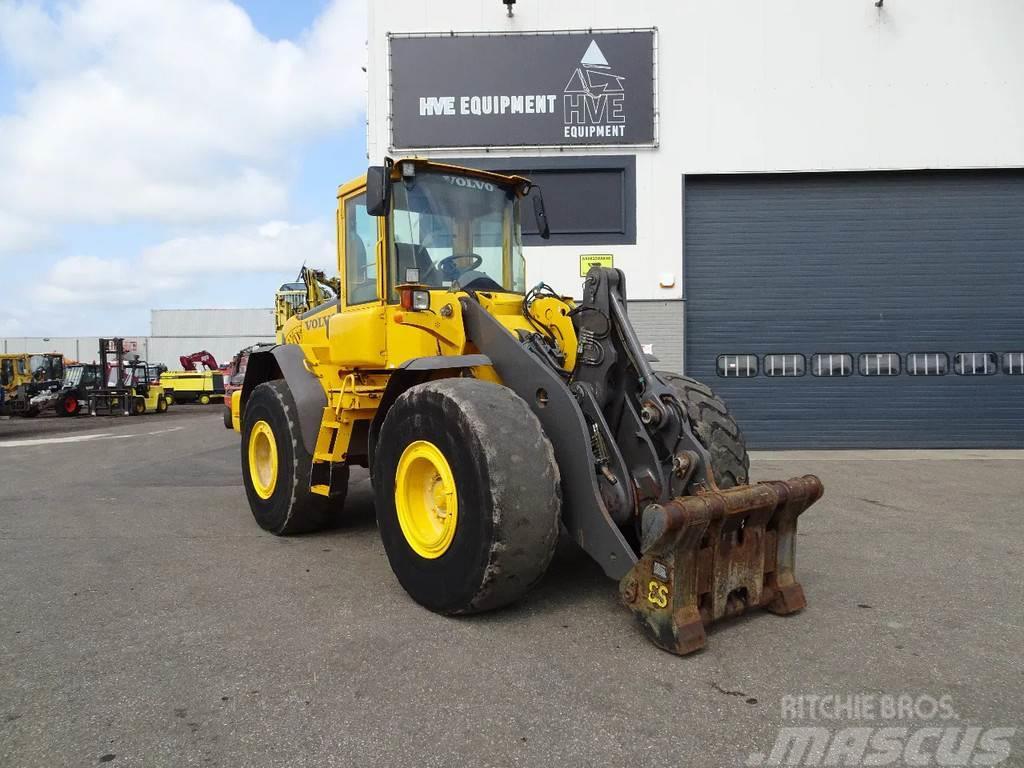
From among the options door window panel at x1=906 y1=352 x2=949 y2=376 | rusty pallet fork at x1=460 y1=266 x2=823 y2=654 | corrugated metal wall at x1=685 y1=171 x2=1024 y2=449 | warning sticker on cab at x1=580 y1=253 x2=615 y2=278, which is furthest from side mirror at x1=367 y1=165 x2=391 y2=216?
door window panel at x1=906 y1=352 x2=949 y2=376

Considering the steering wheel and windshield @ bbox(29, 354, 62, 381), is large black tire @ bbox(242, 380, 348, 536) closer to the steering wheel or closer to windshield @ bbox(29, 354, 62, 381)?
the steering wheel

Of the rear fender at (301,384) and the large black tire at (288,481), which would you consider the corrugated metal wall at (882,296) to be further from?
the large black tire at (288,481)

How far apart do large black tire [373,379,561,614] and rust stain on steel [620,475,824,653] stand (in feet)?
1.77

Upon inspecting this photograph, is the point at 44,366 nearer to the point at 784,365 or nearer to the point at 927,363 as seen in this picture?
the point at 784,365

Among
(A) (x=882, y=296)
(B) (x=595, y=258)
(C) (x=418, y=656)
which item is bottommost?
(C) (x=418, y=656)

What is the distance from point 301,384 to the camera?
6.10m

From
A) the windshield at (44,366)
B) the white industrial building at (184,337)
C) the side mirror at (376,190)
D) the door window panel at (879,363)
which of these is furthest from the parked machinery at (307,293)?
the white industrial building at (184,337)

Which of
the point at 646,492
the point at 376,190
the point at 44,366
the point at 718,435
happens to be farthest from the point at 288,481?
the point at 44,366

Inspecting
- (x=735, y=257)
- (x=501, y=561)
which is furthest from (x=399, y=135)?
(x=501, y=561)

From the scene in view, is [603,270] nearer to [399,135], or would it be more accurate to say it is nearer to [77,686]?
[77,686]

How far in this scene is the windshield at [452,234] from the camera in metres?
5.31

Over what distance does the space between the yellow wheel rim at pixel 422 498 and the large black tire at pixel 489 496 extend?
85 mm

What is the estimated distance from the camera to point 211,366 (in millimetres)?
35531

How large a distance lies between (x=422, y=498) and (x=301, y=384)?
2.12 meters
